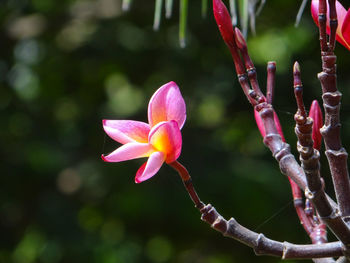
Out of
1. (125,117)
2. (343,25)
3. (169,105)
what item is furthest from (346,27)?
(125,117)

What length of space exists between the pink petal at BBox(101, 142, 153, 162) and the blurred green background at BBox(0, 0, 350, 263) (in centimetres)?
164

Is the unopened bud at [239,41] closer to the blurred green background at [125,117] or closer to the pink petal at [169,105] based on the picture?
the pink petal at [169,105]

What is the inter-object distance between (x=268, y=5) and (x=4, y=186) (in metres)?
1.25

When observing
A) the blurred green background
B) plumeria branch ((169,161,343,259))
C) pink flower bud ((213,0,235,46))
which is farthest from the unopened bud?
the blurred green background

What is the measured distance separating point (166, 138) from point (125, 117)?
6.52ft

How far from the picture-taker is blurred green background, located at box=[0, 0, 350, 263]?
7.22ft

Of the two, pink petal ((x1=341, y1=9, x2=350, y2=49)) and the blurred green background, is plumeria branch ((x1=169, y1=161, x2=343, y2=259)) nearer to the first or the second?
pink petal ((x1=341, y1=9, x2=350, y2=49))

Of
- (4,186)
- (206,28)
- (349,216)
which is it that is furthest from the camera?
(206,28)

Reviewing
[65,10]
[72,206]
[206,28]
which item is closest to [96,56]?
[65,10]

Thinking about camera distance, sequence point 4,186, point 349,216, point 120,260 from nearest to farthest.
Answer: point 349,216 < point 120,260 < point 4,186

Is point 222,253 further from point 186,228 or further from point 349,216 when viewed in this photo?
point 349,216

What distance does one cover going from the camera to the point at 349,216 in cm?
37

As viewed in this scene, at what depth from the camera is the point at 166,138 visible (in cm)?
39

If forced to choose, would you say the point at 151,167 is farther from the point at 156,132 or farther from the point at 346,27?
the point at 346,27
